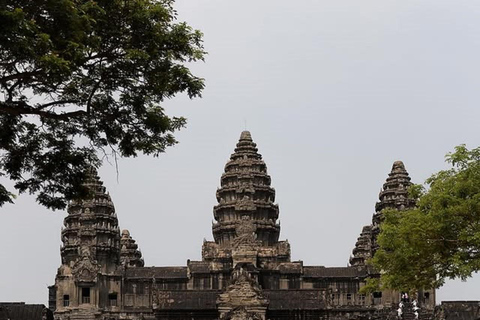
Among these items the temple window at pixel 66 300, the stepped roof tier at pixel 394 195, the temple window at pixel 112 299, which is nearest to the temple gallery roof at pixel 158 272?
the temple window at pixel 112 299

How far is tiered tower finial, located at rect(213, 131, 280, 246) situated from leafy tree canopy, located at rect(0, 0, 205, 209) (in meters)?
69.7

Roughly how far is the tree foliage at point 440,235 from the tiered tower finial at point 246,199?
196 feet

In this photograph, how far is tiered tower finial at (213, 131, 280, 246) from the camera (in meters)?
93.8

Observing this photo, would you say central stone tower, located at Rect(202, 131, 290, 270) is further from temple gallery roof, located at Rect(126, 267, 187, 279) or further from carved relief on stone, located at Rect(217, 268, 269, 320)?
carved relief on stone, located at Rect(217, 268, 269, 320)

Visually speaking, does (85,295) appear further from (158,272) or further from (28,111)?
(28,111)

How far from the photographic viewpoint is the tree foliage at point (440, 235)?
3066 cm

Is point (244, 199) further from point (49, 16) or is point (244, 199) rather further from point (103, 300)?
point (49, 16)

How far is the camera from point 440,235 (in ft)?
103

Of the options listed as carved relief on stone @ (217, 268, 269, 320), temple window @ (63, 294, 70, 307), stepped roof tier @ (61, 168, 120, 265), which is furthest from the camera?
stepped roof tier @ (61, 168, 120, 265)

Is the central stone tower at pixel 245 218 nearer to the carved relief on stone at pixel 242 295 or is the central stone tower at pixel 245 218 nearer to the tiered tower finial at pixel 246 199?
the tiered tower finial at pixel 246 199

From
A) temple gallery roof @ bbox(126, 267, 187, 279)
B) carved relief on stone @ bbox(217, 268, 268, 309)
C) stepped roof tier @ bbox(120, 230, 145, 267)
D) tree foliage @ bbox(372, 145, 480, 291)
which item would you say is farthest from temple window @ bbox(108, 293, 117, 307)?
tree foliage @ bbox(372, 145, 480, 291)

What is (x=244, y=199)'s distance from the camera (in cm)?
9444

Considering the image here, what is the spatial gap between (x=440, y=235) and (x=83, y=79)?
1590 centimetres

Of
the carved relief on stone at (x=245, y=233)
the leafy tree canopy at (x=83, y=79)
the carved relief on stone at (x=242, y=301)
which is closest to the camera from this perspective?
the leafy tree canopy at (x=83, y=79)
